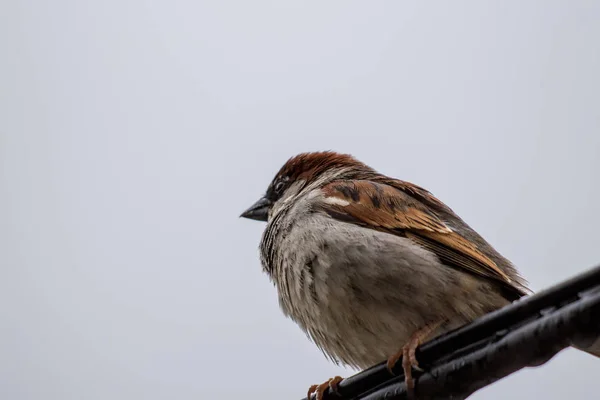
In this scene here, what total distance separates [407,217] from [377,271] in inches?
17.8

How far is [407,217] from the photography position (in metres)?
3.52

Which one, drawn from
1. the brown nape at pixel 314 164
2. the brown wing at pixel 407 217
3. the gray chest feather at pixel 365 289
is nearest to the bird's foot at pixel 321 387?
the gray chest feather at pixel 365 289

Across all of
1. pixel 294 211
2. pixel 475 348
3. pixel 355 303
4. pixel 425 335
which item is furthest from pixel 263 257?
pixel 475 348

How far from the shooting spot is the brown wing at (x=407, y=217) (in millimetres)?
3188

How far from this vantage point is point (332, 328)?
334 cm

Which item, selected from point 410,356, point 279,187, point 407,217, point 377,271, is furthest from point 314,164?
point 410,356

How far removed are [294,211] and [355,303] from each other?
77cm

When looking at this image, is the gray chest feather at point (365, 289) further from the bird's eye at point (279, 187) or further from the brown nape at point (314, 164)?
the bird's eye at point (279, 187)

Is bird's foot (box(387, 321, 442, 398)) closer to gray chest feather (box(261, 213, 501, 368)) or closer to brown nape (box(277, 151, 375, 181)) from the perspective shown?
gray chest feather (box(261, 213, 501, 368))

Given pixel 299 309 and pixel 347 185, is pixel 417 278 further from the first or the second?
pixel 347 185

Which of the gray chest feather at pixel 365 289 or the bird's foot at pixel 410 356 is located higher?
the gray chest feather at pixel 365 289

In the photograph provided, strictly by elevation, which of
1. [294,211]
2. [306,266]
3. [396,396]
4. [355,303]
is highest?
[294,211]

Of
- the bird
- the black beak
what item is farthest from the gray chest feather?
the black beak

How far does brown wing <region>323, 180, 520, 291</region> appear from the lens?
3.19 meters
